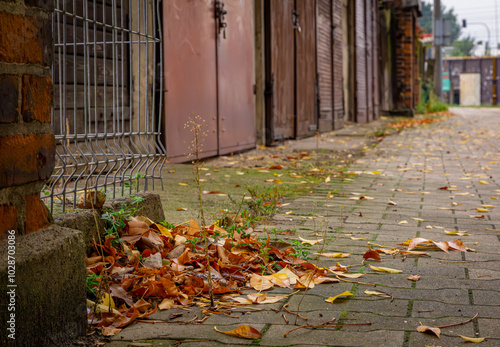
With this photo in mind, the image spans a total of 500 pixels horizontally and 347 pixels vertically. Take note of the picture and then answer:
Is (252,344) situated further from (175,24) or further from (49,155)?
(175,24)

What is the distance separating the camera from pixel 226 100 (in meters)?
7.18

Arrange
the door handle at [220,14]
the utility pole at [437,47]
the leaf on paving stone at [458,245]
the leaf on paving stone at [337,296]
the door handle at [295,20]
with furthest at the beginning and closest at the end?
1. the utility pole at [437,47]
2. the door handle at [295,20]
3. the door handle at [220,14]
4. the leaf on paving stone at [458,245]
5. the leaf on paving stone at [337,296]

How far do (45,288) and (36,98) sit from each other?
58cm

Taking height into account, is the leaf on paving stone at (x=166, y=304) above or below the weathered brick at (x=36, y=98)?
below

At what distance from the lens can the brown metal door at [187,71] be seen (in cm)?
574

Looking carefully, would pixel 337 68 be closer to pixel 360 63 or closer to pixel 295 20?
pixel 360 63

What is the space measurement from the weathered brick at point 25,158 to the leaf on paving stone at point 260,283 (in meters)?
0.91

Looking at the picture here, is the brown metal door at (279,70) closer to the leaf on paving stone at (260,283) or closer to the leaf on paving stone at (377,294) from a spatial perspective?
the leaf on paving stone at (260,283)

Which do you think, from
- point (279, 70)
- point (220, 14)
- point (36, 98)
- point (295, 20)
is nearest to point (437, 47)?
point (295, 20)

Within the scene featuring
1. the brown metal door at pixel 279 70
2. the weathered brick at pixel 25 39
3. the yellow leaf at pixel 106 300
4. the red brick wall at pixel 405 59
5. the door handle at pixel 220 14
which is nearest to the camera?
the weathered brick at pixel 25 39

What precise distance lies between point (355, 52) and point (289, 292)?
43.7 ft

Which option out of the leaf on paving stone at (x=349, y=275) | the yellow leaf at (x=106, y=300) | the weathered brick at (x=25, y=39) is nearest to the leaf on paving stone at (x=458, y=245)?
the leaf on paving stone at (x=349, y=275)

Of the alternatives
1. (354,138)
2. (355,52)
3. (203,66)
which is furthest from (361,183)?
(355,52)

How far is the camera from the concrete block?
159 centimetres
